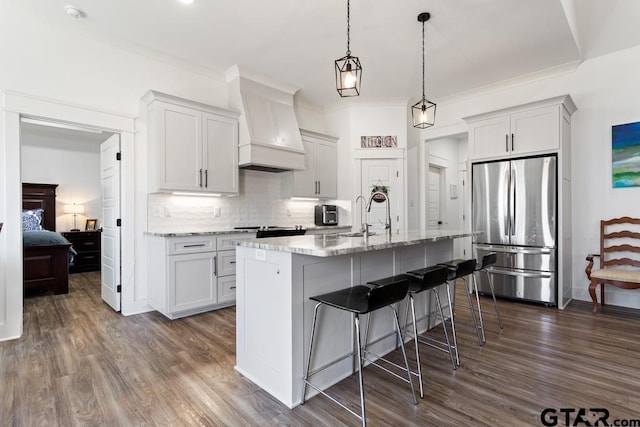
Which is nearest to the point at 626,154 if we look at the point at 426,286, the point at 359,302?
the point at 426,286

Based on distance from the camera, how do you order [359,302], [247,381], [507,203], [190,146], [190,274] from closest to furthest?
[359,302], [247,381], [190,274], [190,146], [507,203]

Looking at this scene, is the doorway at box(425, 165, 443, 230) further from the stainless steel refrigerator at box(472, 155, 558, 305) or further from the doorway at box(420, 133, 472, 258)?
the stainless steel refrigerator at box(472, 155, 558, 305)

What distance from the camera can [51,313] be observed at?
145 inches

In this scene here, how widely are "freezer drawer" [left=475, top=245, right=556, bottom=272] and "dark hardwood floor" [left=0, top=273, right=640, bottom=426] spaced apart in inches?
29.1

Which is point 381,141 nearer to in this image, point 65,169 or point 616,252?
point 616,252

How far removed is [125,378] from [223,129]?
9.30 feet

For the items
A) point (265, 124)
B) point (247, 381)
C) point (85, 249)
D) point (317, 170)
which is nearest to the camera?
point (247, 381)

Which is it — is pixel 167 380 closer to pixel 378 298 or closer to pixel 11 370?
pixel 11 370

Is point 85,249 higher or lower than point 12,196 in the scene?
lower

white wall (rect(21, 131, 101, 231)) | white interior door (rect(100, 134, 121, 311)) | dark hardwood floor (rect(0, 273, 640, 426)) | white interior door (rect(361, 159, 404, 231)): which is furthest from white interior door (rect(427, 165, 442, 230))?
white wall (rect(21, 131, 101, 231))

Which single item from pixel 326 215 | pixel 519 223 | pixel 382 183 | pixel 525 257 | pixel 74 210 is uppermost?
pixel 382 183

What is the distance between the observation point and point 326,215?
532 cm

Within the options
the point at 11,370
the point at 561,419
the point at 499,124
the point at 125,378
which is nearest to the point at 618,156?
the point at 499,124

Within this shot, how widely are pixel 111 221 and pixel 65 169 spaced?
12.9 feet
